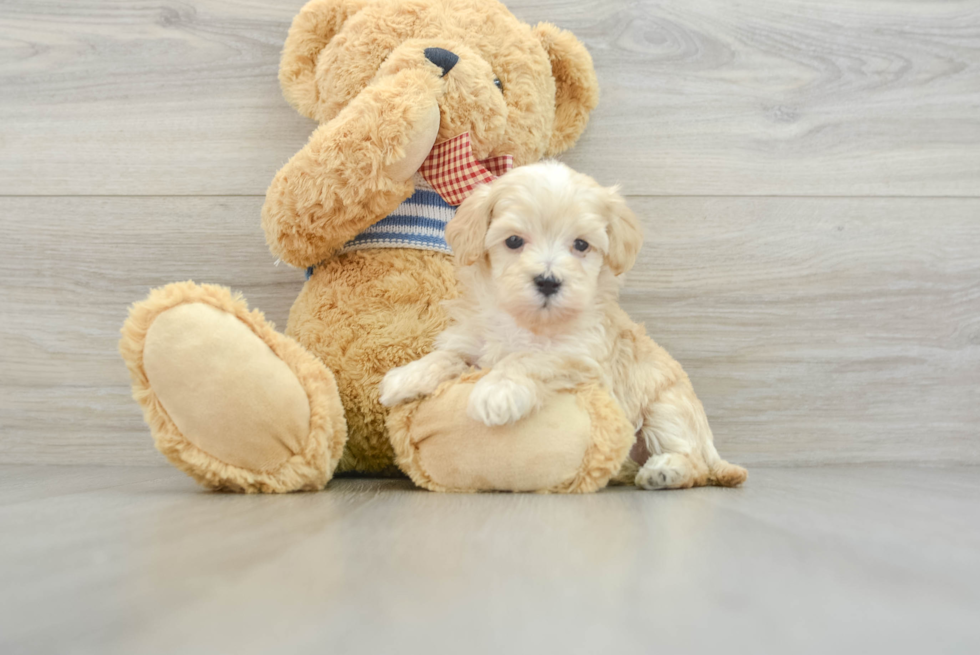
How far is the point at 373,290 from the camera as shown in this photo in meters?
1.17

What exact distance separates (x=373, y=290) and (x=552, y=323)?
0.33 meters

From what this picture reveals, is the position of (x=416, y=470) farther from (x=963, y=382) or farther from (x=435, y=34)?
(x=963, y=382)

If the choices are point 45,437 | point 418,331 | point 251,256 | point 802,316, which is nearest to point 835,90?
point 802,316

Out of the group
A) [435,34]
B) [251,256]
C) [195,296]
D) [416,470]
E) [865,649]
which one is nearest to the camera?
[865,649]

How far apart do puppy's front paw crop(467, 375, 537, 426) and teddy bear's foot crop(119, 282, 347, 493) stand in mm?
243

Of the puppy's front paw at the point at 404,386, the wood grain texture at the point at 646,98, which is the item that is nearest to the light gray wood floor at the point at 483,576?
the puppy's front paw at the point at 404,386

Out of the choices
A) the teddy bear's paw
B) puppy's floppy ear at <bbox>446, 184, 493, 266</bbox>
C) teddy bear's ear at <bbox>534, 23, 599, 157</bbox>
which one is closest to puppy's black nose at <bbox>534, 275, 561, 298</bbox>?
puppy's floppy ear at <bbox>446, 184, 493, 266</bbox>

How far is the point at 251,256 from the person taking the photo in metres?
1.48

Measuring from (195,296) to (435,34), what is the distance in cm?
62

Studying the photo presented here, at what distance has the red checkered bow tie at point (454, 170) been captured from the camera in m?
1.15

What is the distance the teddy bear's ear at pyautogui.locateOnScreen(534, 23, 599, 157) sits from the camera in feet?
4.33

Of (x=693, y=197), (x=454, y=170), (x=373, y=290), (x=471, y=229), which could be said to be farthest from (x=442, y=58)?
(x=693, y=197)

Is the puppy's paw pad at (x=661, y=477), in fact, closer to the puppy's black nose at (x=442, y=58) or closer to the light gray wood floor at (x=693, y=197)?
the light gray wood floor at (x=693, y=197)

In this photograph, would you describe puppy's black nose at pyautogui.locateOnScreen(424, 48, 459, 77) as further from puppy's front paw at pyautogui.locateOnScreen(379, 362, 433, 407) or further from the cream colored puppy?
puppy's front paw at pyautogui.locateOnScreen(379, 362, 433, 407)
